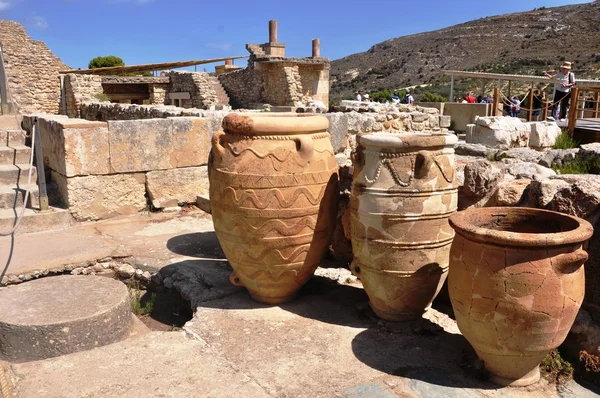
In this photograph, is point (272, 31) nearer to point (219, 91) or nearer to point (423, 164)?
point (219, 91)

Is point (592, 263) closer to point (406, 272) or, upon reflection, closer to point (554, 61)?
point (406, 272)

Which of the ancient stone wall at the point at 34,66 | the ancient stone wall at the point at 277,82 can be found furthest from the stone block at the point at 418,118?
the ancient stone wall at the point at 34,66

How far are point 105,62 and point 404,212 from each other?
32.6 meters

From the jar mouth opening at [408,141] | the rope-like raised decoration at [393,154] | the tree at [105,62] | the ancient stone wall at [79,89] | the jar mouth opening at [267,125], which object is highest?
the tree at [105,62]

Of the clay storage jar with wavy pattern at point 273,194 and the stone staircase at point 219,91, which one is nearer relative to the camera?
the clay storage jar with wavy pattern at point 273,194

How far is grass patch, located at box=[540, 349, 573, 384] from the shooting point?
8.73 ft

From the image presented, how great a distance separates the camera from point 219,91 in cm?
2197

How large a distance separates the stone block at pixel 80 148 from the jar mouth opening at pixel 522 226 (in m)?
3.91

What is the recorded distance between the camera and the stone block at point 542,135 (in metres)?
7.89

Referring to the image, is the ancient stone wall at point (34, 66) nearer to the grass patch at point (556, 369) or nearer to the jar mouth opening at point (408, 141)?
the jar mouth opening at point (408, 141)

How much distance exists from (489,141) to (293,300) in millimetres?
5340

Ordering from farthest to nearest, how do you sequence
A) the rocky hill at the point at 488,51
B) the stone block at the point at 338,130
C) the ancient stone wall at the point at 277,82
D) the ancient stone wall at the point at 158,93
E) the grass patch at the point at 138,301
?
the rocky hill at the point at 488,51 < the ancient stone wall at the point at 158,93 < the ancient stone wall at the point at 277,82 < the stone block at the point at 338,130 < the grass patch at the point at 138,301

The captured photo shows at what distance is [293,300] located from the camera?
3545 millimetres

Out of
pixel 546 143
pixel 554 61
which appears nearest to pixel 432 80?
pixel 554 61
